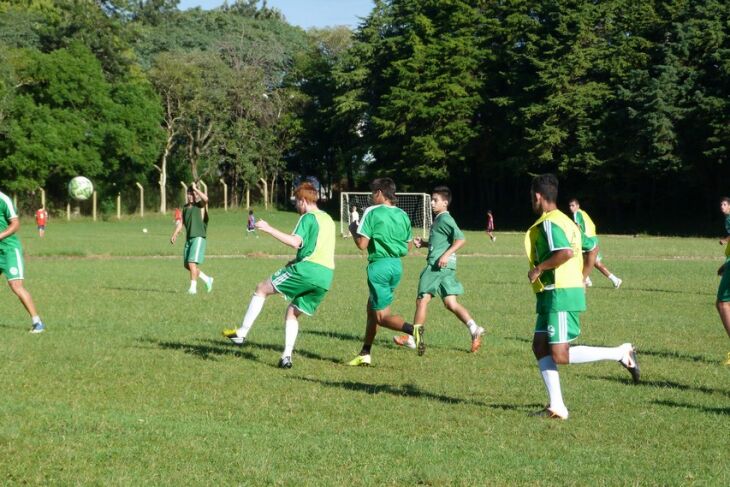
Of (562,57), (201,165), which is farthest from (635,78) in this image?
(201,165)

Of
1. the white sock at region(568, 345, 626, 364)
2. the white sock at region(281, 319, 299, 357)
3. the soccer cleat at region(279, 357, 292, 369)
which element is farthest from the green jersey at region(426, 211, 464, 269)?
the white sock at region(568, 345, 626, 364)

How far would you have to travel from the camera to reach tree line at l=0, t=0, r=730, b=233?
5541 centimetres

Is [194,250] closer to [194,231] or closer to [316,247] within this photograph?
[194,231]

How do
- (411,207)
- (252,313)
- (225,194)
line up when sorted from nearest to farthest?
(252,313)
(411,207)
(225,194)

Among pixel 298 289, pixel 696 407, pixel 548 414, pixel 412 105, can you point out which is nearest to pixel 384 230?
pixel 298 289

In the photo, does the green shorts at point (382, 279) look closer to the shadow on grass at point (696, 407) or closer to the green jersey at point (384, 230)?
the green jersey at point (384, 230)

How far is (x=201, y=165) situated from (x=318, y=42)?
19.1 metres

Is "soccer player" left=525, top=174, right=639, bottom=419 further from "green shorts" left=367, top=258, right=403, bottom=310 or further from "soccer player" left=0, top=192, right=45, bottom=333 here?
"soccer player" left=0, top=192, right=45, bottom=333

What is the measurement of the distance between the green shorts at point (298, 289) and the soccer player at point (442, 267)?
176 centimetres

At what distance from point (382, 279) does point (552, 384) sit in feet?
10.1

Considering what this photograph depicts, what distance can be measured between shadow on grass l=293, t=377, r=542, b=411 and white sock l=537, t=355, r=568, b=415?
1.58 ft

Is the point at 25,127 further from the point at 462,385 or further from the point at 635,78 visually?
the point at 462,385

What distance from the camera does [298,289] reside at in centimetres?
1049

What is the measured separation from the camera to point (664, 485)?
19.6ft
